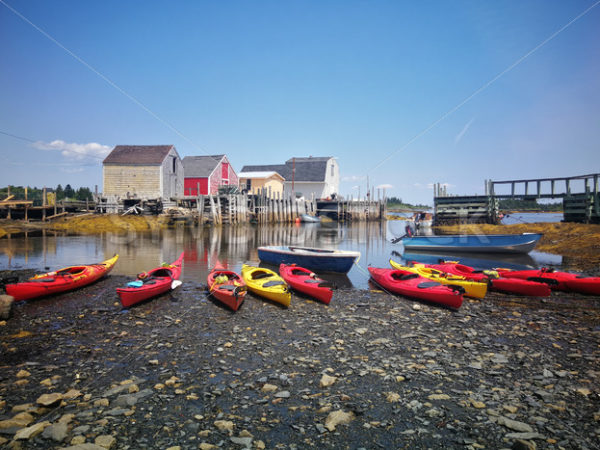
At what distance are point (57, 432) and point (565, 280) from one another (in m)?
14.2

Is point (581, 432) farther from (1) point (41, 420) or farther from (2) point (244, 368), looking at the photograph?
(1) point (41, 420)

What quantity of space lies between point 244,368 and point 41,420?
2.97 meters

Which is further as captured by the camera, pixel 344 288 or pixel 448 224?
pixel 448 224

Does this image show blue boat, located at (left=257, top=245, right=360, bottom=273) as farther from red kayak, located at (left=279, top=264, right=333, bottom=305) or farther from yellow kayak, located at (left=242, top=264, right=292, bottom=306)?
yellow kayak, located at (left=242, top=264, right=292, bottom=306)

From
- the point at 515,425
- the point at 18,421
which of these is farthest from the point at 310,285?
the point at 18,421

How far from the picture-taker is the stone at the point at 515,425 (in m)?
4.54

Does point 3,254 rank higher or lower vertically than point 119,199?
lower

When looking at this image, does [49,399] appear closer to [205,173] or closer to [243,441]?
[243,441]

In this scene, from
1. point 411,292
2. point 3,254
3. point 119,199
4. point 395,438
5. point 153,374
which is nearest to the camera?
point 395,438

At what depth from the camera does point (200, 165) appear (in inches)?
1996

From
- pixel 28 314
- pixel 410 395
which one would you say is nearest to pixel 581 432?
pixel 410 395

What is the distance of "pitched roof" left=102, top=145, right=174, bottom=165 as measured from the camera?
41.8 meters

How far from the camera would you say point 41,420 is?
4.64 metres

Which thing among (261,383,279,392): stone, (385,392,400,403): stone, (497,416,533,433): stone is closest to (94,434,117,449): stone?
(261,383,279,392): stone
